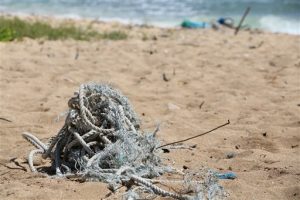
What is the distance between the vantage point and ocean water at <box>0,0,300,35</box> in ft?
41.7

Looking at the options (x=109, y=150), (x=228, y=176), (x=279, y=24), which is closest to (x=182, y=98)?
(x=228, y=176)

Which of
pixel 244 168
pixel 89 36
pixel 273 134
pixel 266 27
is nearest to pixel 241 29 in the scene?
pixel 266 27

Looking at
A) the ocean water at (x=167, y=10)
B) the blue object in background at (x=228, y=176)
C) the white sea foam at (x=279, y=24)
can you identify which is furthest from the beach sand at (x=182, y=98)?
the ocean water at (x=167, y=10)

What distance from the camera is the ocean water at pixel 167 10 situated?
41.7ft

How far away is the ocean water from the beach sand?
3952 millimetres

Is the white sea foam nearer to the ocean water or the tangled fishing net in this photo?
the ocean water

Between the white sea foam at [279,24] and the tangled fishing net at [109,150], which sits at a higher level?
the tangled fishing net at [109,150]

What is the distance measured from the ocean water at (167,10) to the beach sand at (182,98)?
13.0 feet

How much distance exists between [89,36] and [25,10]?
599 cm

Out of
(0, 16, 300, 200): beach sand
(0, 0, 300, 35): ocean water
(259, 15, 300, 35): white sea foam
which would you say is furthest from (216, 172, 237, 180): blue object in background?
(0, 0, 300, 35): ocean water

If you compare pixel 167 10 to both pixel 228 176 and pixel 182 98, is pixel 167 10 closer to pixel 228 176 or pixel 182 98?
pixel 182 98

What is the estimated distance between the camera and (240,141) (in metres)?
3.96

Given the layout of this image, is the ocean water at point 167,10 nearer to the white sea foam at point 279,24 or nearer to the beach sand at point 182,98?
the white sea foam at point 279,24

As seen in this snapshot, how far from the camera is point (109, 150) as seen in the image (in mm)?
3039
